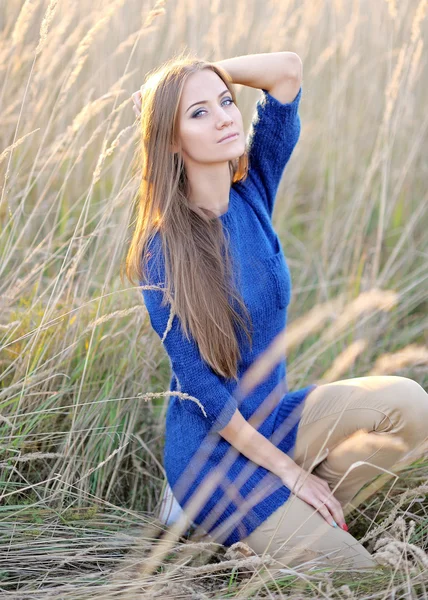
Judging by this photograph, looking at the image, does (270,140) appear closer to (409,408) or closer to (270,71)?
(270,71)

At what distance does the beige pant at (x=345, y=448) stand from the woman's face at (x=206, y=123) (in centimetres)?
68

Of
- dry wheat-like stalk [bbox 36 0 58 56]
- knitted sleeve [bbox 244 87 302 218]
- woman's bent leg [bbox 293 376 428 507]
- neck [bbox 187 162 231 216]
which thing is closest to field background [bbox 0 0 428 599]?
dry wheat-like stalk [bbox 36 0 58 56]

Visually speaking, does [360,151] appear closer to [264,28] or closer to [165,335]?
[264,28]

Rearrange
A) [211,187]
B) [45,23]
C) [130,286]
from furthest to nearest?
1. [130,286]
2. [211,187]
3. [45,23]

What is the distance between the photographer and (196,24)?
2818 millimetres

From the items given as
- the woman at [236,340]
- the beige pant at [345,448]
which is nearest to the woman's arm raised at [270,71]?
the woman at [236,340]

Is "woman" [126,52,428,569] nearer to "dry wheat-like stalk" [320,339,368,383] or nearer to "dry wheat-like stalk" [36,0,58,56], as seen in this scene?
"dry wheat-like stalk" [320,339,368,383]

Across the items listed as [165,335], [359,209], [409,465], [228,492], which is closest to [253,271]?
[165,335]

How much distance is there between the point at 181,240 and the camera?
1607mm

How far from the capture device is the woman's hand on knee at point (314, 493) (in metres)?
1.62

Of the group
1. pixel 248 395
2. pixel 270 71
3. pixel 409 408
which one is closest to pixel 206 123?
pixel 270 71

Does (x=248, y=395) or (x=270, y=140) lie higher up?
(x=270, y=140)

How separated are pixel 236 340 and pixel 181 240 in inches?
11.1

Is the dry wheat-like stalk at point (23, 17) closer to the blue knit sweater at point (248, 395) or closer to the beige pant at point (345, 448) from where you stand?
the blue knit sweater at point (248, 395)
